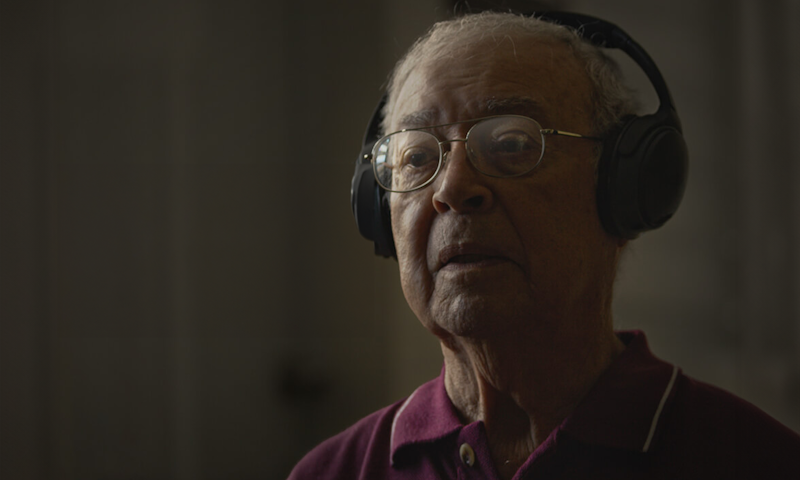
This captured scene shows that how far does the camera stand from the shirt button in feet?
2.73

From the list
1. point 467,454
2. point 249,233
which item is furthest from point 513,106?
point 249,233

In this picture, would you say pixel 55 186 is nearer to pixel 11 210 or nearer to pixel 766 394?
pixel 11 210

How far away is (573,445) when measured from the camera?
78 cm

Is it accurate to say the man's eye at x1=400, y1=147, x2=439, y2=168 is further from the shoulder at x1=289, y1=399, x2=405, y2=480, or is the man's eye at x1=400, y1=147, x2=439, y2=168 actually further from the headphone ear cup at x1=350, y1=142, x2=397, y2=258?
the shoulder at x1=289, y1=399, x2=405, y2=480

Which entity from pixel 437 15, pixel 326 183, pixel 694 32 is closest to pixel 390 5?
pixel 437 15

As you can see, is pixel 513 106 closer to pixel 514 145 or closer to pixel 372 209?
pixel 514 145

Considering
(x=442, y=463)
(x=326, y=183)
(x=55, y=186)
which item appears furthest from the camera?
(x=326, y=183)

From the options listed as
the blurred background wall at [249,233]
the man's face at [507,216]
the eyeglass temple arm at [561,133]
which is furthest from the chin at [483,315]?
the blurred background wall at [249,233]

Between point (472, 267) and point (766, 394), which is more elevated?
point (472, 267)

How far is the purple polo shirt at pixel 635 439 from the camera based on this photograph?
751mm

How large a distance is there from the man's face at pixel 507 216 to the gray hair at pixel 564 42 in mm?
22

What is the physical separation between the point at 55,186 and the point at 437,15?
41.9 inches

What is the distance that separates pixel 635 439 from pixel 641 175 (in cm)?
36

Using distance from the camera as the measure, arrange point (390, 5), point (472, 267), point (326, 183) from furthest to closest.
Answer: point (326, 183) < point (390, 5) < point (472, 267)
